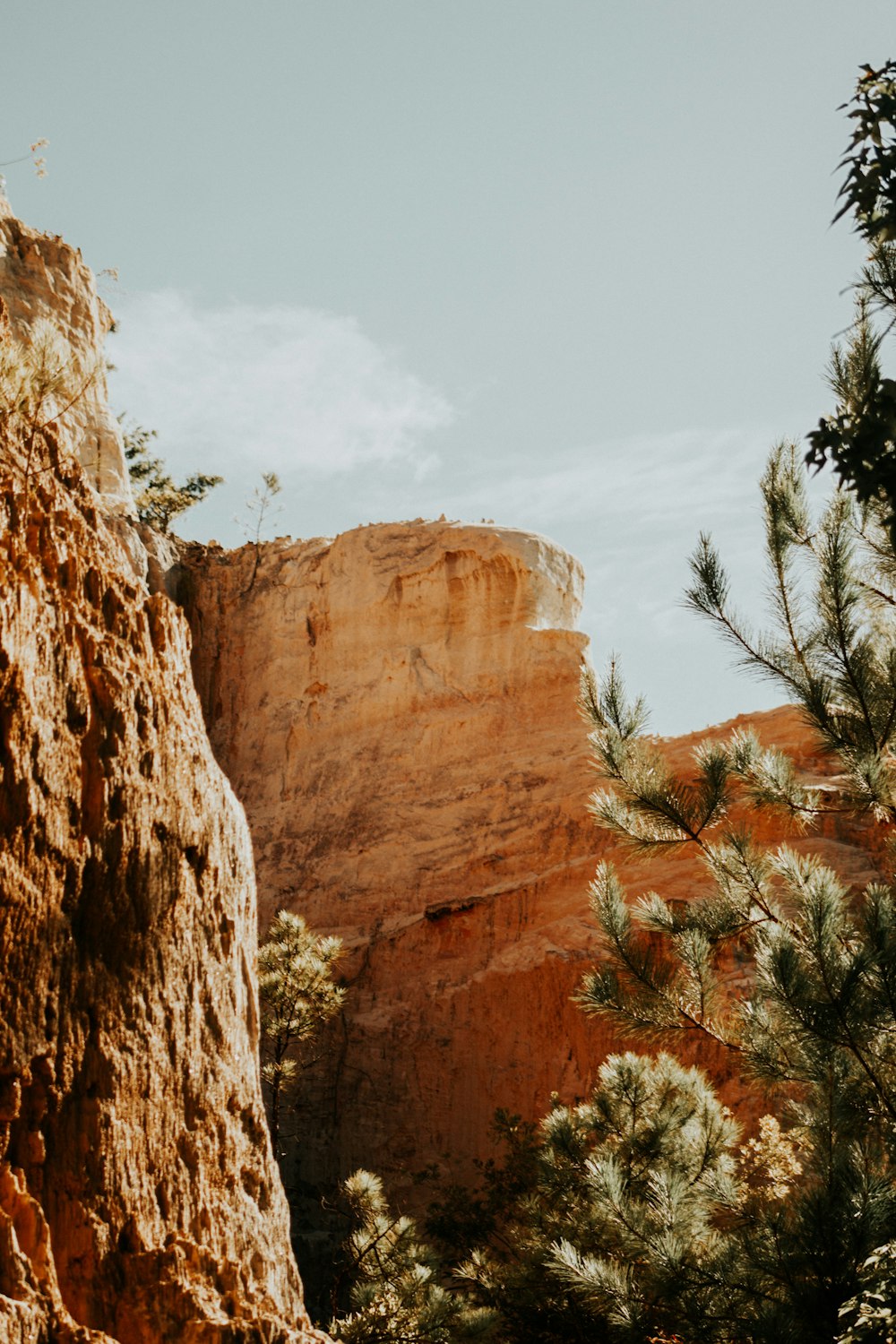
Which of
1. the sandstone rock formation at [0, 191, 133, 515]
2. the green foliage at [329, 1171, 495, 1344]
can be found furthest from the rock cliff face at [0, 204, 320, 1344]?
the sandstone rock formation at [0, 191, 133, 515]

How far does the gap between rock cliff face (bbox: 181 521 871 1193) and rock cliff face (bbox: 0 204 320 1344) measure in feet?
25.9

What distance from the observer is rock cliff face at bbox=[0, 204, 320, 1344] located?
26.0ft

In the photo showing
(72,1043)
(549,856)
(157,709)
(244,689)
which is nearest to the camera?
(72,1043)

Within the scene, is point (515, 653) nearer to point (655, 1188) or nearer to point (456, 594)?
point (456, 594)

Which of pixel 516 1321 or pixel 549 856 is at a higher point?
pixel 549 856

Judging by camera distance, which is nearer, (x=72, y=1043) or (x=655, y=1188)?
(x=72, y=1043)

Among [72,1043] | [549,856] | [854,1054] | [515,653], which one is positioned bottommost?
[854,1054]

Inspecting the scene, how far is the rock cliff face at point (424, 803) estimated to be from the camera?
60.0 ft

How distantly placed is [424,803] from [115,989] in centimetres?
1343

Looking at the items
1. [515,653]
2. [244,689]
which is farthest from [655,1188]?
[244,689]

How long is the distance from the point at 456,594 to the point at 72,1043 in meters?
15.4

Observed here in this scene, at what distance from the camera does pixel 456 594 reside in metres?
23.0

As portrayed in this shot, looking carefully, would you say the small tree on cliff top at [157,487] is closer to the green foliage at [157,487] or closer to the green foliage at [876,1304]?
the green foliage at [157,487]

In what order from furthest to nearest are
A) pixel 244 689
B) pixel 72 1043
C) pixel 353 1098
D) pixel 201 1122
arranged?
1. pixel 244 689
2. pixel 353 1098
3. pixel 201 1122
4. pixel 72 1043
